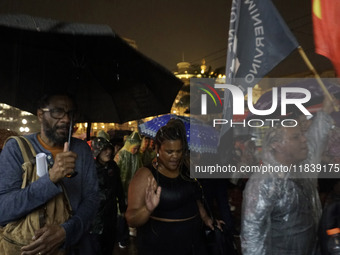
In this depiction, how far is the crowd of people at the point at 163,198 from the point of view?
6.39ft

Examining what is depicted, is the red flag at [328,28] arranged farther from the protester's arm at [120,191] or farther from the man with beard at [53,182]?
the protester's arm at [120,191]

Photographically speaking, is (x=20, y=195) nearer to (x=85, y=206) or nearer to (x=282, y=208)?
(x=85, y=206)

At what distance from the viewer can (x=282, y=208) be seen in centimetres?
251

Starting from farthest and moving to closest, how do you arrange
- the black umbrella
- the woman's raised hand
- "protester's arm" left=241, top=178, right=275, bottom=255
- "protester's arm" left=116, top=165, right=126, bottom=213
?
"protester's arm" left=116, top=165, right=126, bottom=213 → the woman's raised hand → "protester's arm" left=241, top=178, right=275, bottom=255 → the black umbrella

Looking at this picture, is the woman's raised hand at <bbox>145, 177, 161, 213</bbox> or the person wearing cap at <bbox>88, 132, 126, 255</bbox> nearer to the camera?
the woman's raised hand at <bbox>145, 177, 161, 213</bbox>

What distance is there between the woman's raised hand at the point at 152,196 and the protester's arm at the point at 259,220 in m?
0.74

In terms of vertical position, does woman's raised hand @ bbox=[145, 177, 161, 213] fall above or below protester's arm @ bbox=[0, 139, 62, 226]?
below

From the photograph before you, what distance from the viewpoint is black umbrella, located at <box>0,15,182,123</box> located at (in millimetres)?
2037

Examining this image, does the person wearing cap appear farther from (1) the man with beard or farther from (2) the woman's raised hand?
A: (1) the man with beard

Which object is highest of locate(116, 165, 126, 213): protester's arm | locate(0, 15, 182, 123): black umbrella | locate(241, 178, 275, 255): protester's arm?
locate(0, 15, 182, 123): black umbrella

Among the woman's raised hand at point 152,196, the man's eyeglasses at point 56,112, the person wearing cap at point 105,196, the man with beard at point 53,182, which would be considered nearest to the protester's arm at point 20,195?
the man with beard at point 53,182

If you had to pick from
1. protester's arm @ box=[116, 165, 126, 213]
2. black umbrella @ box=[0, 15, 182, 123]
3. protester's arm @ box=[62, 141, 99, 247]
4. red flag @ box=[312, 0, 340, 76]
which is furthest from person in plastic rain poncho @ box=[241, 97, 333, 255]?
protester's arm @ box=[116, 165, 126, 213]

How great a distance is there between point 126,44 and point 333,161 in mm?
2651

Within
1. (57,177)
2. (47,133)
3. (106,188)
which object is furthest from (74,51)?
(106,188)
